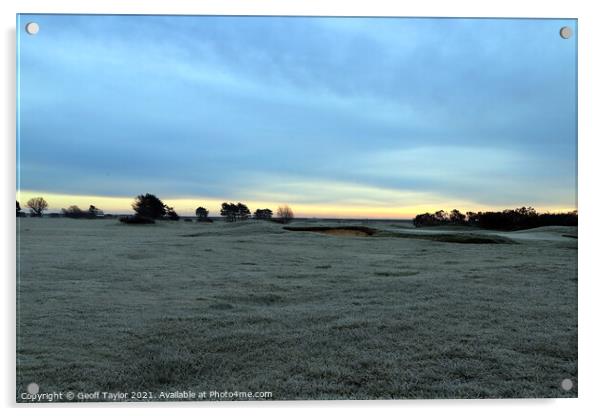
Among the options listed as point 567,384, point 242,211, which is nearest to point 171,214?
point 242,211

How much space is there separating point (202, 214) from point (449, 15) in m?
2.62

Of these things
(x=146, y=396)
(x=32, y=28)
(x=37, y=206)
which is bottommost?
(x=146, y=396)

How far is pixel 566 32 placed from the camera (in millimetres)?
3814

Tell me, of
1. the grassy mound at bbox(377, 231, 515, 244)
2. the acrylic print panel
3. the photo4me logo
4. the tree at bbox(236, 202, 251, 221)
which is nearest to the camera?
the photo4me logo

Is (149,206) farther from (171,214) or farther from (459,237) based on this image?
(459,237)

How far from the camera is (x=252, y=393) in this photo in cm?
332

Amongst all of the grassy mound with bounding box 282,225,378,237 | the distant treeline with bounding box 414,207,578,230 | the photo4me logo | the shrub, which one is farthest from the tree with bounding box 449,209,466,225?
the shrub

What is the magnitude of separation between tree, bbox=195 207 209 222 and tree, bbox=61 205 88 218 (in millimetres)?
904

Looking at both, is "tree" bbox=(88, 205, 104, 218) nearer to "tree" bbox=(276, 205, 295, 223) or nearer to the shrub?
the shrub

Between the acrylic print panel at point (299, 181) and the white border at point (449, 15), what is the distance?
9 cm

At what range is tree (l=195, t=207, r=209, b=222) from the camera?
12.9 feet

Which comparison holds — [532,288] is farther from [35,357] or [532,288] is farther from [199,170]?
[35,357]
